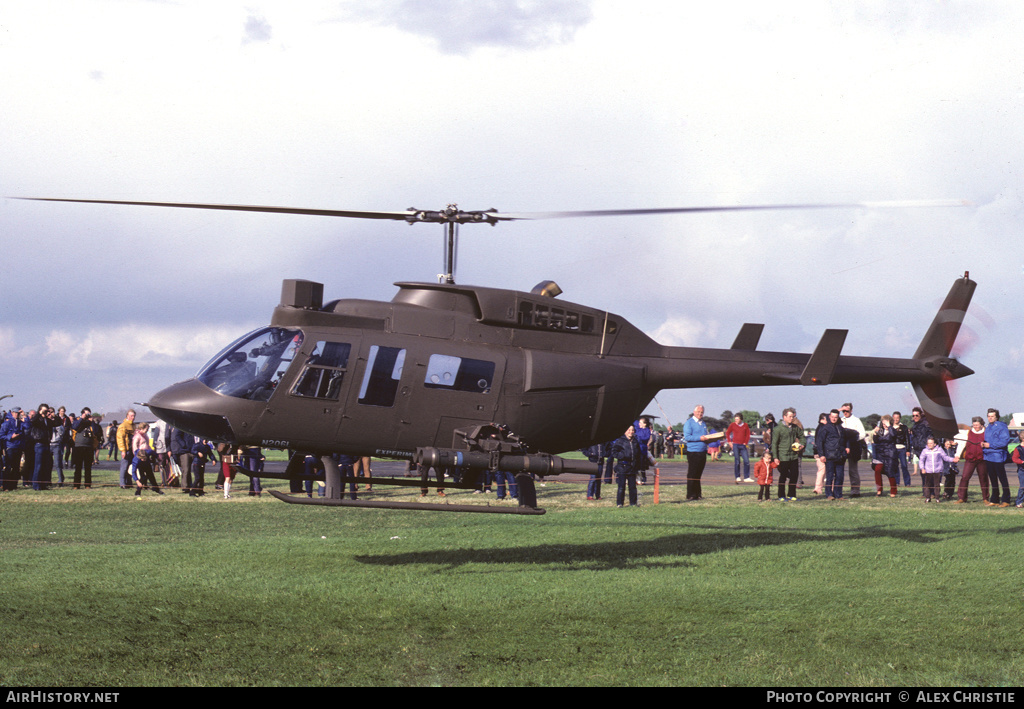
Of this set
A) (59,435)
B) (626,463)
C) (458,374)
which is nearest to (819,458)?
(626,463)

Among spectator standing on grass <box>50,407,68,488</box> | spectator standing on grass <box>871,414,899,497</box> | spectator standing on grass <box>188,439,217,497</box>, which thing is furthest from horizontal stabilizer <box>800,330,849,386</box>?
spectator standing on grass <box>50,407,68,488</box>

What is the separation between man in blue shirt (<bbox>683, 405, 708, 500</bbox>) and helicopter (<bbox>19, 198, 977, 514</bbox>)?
458 inches

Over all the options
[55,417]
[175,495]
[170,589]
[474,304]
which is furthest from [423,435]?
[55,417]

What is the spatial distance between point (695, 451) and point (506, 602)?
50.1 ft

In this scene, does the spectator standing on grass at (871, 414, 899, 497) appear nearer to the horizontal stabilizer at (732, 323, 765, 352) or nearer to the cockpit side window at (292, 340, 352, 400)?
the horizontal stabilizer at (732, 323, 765, 352)

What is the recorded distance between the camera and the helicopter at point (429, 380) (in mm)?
12438

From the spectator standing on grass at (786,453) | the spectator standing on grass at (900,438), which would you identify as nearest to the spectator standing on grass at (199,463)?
the spectator standing on grass at (786,453)

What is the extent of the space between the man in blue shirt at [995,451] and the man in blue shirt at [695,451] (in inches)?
277

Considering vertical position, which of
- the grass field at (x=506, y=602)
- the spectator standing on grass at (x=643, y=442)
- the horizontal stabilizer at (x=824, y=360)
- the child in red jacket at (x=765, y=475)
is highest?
Answer: the horizontal stabilizer at (x=824, y=360)

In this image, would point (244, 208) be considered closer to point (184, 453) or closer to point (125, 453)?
point (184, 453)

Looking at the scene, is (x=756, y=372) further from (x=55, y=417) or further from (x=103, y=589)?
(x=55, y=417)

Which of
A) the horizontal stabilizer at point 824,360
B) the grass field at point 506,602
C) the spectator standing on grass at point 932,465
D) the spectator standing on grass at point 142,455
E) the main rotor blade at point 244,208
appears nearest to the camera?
the grass field at point 506,602

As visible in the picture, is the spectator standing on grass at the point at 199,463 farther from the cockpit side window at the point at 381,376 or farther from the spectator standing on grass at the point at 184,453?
the cockpit side window at the point at 381,376
